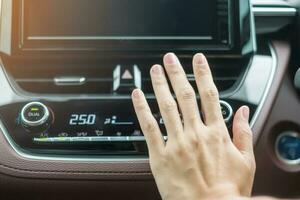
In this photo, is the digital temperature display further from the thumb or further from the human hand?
the thumb

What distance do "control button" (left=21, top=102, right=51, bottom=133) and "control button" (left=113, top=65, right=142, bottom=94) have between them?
148mm

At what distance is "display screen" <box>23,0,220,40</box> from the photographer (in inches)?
47.9

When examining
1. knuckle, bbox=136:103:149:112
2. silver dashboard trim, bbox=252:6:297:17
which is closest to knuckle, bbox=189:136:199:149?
knuckle, bbox=136:103:149:112

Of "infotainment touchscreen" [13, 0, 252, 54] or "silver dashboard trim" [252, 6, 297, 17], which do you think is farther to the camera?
"silver dashboard trim" [252, 6, 297, 17]

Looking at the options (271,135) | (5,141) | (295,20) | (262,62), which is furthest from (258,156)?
(5,141)

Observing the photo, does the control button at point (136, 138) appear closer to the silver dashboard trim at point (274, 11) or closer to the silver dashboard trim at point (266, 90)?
the silver dashboard trim at point (266, 90)

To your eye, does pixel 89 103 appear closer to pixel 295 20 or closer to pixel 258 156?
pixel 258 156

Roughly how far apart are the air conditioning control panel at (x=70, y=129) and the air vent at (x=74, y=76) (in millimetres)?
49

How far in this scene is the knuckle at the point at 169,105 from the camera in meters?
1.07

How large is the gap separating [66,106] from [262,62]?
417 mm

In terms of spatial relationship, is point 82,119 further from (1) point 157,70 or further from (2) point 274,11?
(2) point 274,11

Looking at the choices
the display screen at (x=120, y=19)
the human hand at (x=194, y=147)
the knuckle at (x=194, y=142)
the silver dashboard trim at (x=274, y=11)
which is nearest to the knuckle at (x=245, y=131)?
the human hand at (x=194, y=147)

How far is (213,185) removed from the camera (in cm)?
101

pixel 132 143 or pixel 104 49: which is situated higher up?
pixel 104 49
